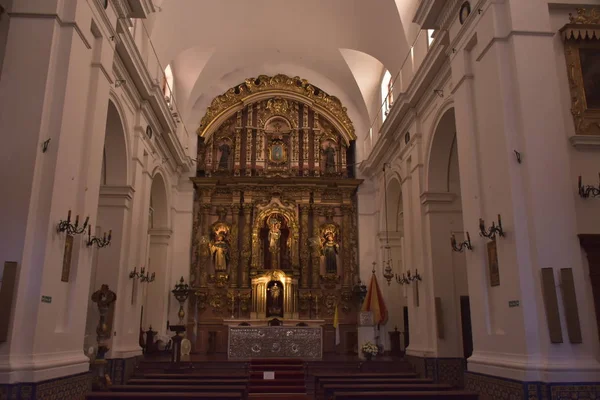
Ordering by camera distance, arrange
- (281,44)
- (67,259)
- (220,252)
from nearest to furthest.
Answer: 1. (67,259)
2. (281,44)
3. (220,252)

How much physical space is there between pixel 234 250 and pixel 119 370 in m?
7.64

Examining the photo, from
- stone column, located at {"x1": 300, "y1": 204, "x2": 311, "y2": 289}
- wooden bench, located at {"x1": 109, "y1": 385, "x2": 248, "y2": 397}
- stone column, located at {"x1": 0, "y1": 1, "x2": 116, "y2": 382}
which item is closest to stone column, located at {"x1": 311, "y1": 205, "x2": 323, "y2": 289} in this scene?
stone column, located at {"x1": 300, "y1": 204, "x2": 311, "y2": 289}

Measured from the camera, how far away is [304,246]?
18.3 m

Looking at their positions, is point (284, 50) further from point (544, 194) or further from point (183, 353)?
point (544, 194)

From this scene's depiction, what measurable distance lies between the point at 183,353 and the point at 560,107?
11.8 metres

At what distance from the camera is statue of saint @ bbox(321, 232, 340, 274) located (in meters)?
18.1

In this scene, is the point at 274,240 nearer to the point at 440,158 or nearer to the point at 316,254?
the point at 316,254

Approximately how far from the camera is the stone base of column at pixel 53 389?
236 inches

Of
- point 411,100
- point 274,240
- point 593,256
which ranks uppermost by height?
point 411,100

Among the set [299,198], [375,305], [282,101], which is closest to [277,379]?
[375,305]

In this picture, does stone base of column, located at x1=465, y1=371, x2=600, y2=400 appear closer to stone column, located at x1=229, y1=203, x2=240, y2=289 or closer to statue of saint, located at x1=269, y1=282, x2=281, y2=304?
statue of saint, located at x1=269, y1=282, x2=281, y2=304

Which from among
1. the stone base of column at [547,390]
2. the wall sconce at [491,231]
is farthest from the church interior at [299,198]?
the wall sconce at [491,231]

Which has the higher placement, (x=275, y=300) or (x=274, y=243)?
(x=274, y=243)

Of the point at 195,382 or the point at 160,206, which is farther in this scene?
the point at 160,206
